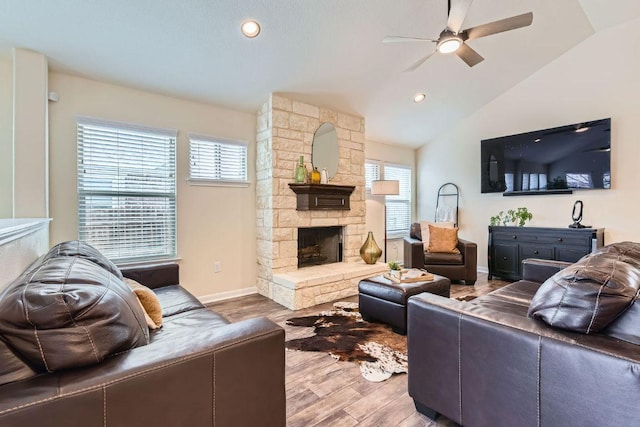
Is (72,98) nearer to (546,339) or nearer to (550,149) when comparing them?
(546,339)

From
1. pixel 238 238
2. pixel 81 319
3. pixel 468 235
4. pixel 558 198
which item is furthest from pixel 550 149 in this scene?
pixel 81 319

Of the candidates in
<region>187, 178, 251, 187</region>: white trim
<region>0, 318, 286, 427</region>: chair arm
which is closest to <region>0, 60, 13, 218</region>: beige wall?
<region>187, 178, 251, 187</region>: white trim

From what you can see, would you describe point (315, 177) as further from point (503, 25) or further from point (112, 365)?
point (112, 365)

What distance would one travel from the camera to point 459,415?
148 centimetres

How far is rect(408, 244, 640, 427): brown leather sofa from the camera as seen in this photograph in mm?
1072

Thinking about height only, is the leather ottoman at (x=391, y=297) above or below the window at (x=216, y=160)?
below

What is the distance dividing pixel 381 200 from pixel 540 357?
4472 mm

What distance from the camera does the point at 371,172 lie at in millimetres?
5602

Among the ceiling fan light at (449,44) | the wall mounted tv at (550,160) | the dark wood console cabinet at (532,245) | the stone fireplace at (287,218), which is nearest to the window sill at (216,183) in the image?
the stone fireplace at (287,218)

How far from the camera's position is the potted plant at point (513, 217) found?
452 centimetres

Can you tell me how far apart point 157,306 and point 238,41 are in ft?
7.74

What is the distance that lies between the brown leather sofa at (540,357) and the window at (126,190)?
116 inches

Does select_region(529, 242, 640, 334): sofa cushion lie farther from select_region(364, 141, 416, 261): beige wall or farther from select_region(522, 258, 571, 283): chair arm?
select_region(364, 141, 416, 261): beige wall

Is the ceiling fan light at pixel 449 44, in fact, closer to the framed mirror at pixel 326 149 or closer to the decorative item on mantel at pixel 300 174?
the framed mirror at pixel 326 149
